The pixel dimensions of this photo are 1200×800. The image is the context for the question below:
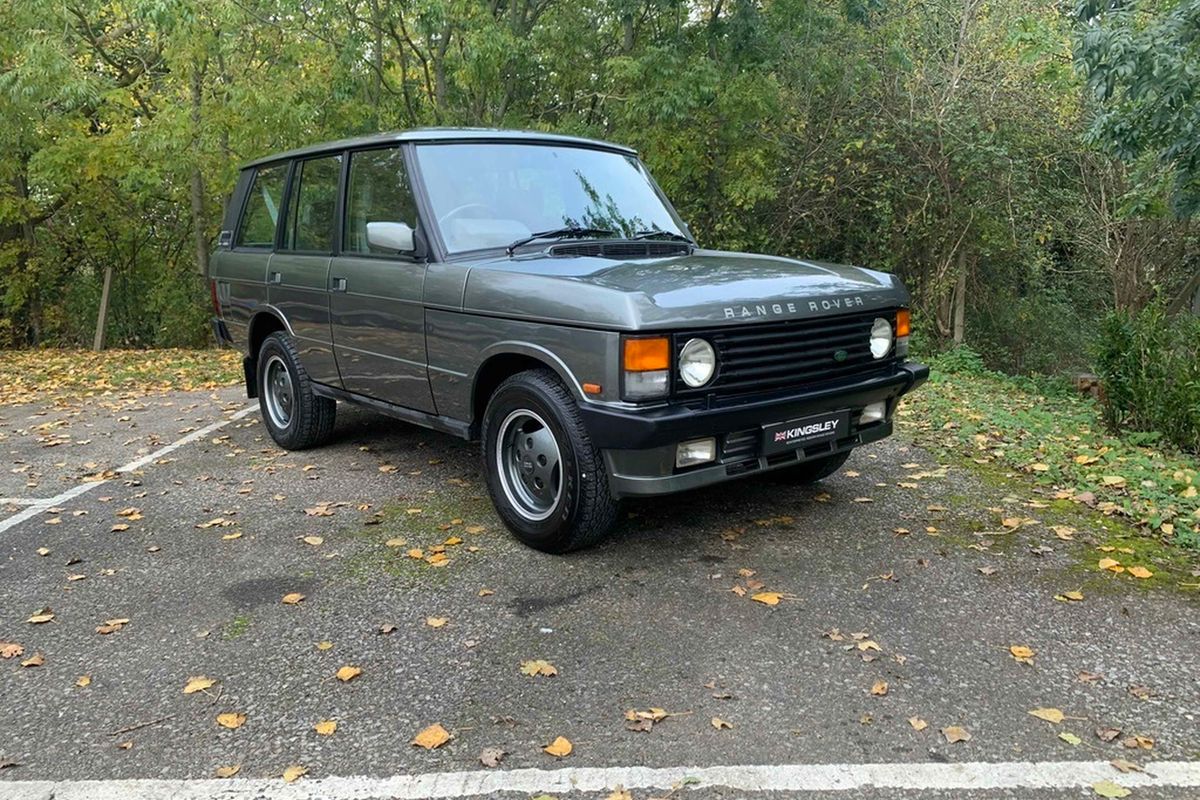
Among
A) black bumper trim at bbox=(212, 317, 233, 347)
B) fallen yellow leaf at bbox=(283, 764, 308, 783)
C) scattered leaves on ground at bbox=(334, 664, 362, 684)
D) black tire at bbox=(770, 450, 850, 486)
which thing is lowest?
fallen yellow leaf at bbox=(283, 764, 308, 783)

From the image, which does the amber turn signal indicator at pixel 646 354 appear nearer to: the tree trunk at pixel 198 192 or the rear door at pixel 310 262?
the rear door at pixel 310 262

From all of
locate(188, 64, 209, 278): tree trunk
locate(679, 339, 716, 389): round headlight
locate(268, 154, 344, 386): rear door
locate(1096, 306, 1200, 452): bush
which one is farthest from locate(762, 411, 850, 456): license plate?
locate(188, 64, 209, 278): tree trunk

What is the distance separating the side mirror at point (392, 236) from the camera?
4617 millimetres

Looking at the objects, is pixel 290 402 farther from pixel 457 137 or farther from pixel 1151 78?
pixel 1151 78

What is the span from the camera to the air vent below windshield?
4.64 meters

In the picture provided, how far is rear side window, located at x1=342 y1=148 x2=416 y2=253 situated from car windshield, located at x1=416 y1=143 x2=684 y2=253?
0.51 feet

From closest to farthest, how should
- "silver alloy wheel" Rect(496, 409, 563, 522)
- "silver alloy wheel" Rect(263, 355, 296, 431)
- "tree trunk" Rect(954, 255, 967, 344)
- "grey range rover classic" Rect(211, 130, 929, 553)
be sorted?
"grey range rover classic" Rect(211, 130, 929, 553) < "silver alloy wheel" Rect(496, 409, 563, 522) < "silver alloy wheel" Rect(263, 355, 296, 431) < "tree trunk" Rect(954, 255, 967, 344)

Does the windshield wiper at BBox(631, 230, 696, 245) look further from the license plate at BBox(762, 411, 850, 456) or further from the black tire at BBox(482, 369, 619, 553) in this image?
the license plate at BBox(762, 411, 850, 456)

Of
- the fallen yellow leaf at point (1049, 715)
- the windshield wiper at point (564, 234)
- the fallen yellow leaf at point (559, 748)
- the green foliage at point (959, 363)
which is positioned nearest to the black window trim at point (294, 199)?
the windshield wiper at point (564, 234)

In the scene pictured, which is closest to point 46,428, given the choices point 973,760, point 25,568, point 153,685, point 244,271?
point 244,271

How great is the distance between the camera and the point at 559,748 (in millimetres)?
2795

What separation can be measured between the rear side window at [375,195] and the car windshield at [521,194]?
155 mm

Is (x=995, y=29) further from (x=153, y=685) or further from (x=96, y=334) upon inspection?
(x=96, y=334)

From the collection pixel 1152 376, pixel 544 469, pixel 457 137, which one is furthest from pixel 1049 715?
pixel 1152 376
